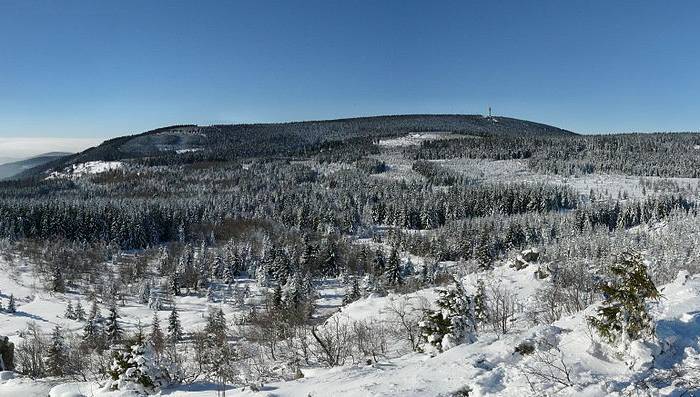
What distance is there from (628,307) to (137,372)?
16.9 m

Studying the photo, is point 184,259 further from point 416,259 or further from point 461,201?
point 461,201

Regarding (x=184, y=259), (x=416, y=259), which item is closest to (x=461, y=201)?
(x=416, y=259)

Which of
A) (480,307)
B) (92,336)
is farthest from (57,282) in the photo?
(480,307)

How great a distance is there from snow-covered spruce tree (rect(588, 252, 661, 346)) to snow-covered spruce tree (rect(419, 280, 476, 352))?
712cm

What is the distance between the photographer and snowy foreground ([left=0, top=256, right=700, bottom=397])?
1284cm

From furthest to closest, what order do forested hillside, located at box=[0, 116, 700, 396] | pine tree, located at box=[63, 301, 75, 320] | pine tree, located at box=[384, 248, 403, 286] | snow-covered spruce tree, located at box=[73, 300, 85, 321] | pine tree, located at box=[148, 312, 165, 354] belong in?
pine tree, located at box=[384, 248, 403, 286], snow-covered spruce tree, located at box=[73, 300, 85, 321], pine tree, located at box=[63, 301, 75, 320], pine tree, located at box=[148, 312, 165, 354], forested hillside, located at box=[0, 116, 700, 396]

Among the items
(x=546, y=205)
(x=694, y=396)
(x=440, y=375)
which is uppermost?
(x=694, y=396)

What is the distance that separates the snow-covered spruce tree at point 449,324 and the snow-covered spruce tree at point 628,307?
23.4ft

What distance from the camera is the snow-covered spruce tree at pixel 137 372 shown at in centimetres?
1659

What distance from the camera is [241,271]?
466ft

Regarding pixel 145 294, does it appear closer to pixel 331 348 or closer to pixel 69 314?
pixel 69 314

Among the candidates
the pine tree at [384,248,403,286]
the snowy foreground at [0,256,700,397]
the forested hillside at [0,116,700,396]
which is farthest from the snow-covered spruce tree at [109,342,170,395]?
the pine tree at [384,248,403,286]

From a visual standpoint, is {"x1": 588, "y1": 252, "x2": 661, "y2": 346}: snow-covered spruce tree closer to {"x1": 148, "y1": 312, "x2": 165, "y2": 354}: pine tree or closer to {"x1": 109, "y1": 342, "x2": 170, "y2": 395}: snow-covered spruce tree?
{"x1": 109, "y1": 342, "x2": 170, "y2": 395}: snow-covered spruce tree

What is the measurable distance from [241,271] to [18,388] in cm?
12578
